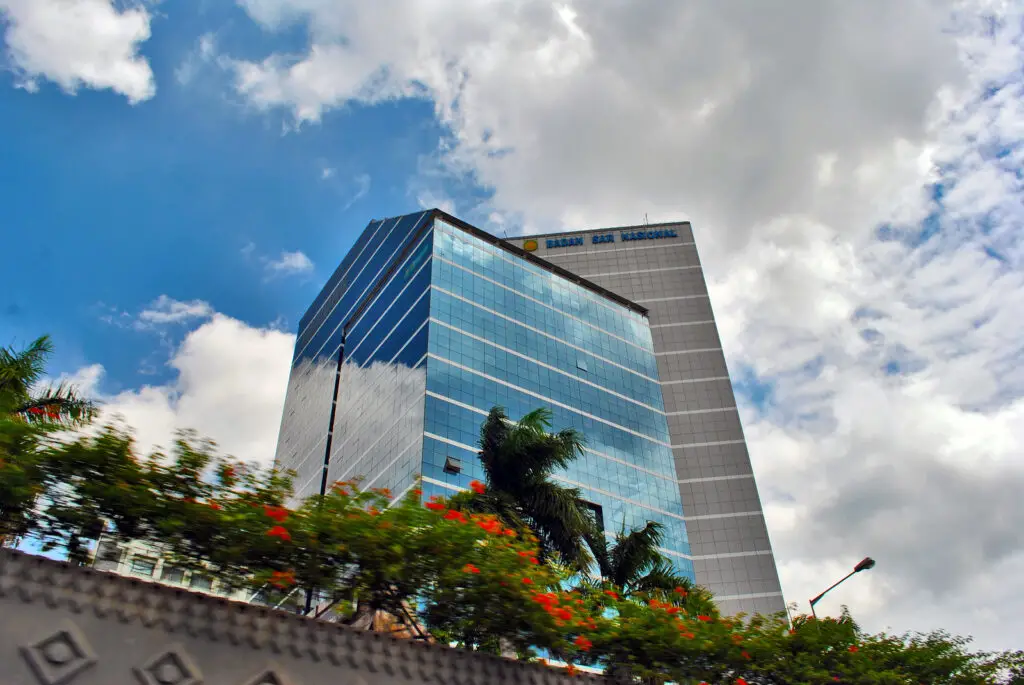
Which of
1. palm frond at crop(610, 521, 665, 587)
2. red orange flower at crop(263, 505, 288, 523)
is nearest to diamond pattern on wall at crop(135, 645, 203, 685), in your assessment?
red orange flower at crop(263, 505, 288, 523)

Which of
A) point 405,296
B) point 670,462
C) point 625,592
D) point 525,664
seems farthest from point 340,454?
point 525,664

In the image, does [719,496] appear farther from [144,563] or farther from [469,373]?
[144,563]

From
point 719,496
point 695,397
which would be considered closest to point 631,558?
point 719,496

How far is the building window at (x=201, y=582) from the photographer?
963 centimetres

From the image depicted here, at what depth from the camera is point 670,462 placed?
197ft

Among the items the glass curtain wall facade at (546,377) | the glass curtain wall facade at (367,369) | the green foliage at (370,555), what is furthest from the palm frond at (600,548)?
the glass curtain wall facade at (367,369)

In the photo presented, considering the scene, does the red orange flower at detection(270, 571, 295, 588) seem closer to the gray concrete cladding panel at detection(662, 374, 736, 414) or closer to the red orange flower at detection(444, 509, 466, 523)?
the red orange flower at detection(444, 509, 466, 523)

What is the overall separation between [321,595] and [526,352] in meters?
45.4

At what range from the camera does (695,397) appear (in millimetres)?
71500

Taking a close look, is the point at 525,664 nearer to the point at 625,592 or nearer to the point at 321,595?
the point at 321,595

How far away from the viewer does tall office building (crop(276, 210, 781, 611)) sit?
4859 cm

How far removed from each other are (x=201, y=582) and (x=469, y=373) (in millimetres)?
39492

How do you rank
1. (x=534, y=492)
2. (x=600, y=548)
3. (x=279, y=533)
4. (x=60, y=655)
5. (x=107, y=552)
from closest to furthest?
(x=60, y=655)
(x=279, y=533)
(x=107, y=552)
(x=534, y=492)
(x=600, y=548)

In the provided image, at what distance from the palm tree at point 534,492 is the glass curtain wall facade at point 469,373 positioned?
24.4 meters
